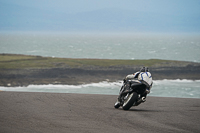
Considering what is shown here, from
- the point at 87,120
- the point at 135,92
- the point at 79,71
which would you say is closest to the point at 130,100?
the point at 135,92

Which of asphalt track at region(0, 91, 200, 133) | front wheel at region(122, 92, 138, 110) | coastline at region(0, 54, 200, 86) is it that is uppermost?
coastline at region(0, 54, 200, 86)

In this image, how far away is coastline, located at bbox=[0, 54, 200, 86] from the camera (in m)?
50.8

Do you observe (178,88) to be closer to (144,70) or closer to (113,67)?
(113,67)

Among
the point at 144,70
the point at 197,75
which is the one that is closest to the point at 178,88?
the point at 197,75

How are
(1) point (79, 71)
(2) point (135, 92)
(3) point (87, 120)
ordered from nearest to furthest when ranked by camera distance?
(3) point (87, 120) → (2) point (135, 92) → (1) point (79, 71)

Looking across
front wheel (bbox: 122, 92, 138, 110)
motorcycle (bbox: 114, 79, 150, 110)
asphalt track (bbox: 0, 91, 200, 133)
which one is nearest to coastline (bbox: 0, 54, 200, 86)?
asphalt track (bbox: 0, 91, 200, 133)

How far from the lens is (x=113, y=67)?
61062 mm

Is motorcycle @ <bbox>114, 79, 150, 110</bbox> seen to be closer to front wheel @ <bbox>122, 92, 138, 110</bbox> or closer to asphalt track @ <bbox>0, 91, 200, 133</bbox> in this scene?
front wheel @ <bbox>122, 92, 138, 110</bbox>

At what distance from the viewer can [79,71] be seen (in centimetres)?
5678

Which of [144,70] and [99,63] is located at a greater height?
[99,63]

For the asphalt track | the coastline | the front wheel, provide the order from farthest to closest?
the coastline, the front wheel, the asphalt track

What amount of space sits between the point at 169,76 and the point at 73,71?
15773 mm

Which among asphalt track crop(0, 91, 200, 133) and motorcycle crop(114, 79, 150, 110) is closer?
asphalt track crop(0, 91, 200, 133)

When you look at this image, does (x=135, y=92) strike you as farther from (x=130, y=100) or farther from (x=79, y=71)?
(x=79, y=71)
